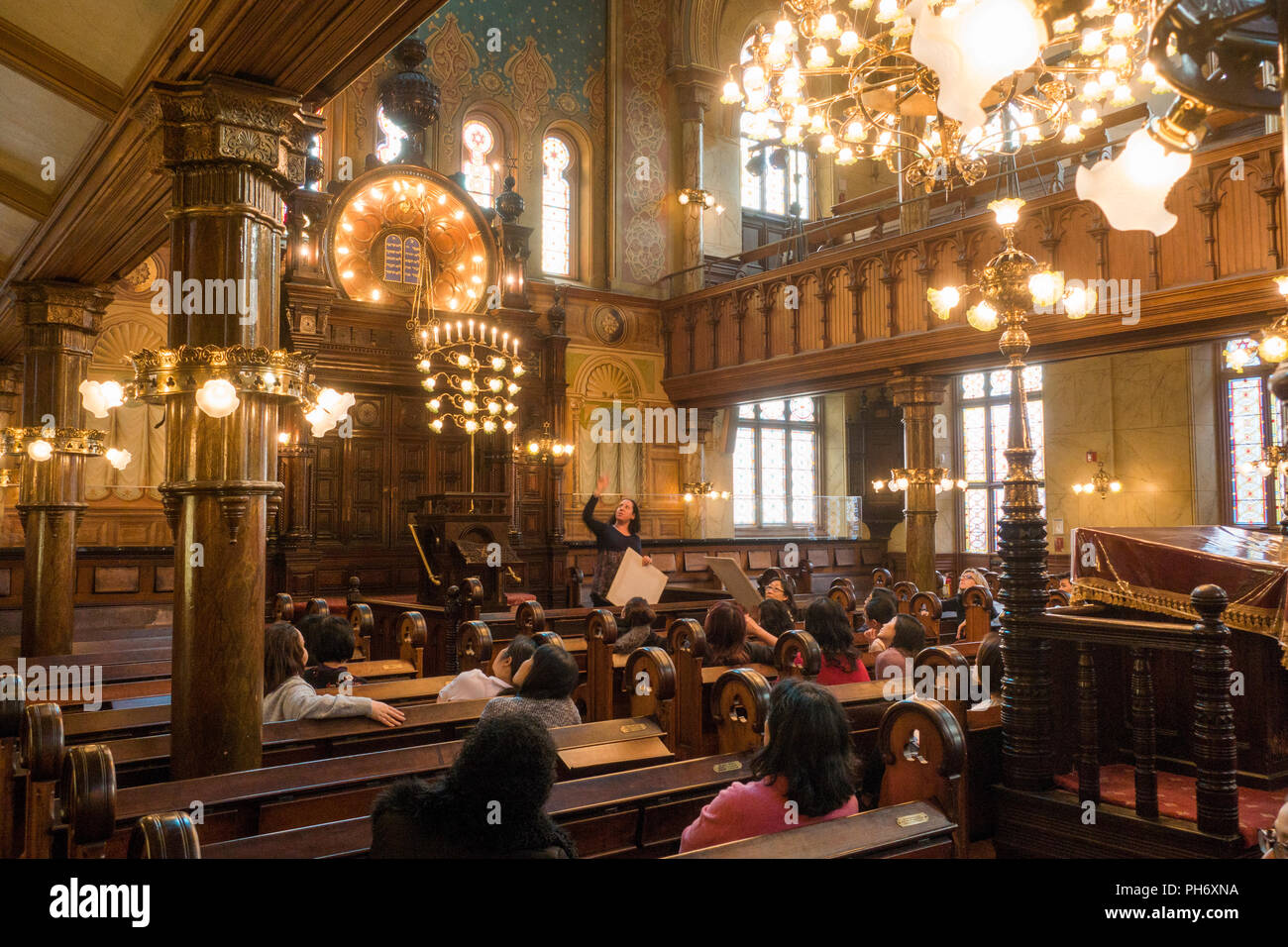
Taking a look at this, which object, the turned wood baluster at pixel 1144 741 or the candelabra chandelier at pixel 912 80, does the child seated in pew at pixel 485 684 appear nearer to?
the turned wood baluster at pixel 1144 741

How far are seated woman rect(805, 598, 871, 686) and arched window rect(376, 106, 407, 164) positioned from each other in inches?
432

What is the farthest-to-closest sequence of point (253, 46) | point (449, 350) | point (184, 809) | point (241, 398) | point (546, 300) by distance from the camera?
point (546, 300), point (449, 350), point (241, 398), point (253, 46), point (184, 809)

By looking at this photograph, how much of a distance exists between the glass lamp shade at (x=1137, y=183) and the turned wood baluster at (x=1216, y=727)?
1.44 meters

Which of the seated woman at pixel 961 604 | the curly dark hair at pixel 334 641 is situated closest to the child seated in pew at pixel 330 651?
the curly dark hair at pixel 334 641

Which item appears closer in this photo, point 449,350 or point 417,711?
point 417,711

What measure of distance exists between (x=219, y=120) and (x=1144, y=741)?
4.66 metres

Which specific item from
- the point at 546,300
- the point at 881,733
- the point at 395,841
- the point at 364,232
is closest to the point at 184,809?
the point at 395,841

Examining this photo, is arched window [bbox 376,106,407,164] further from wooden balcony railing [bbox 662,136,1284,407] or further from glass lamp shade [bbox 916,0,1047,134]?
glass lamp shade [bbox 916,0,1047,134]

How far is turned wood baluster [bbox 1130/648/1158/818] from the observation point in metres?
3.02

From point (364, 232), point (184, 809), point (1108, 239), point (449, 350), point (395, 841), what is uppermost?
point (364, 232)

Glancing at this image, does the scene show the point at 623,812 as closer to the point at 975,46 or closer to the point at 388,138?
the point at 975,46

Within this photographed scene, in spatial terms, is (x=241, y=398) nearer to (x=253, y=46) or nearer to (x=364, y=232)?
(x=253, y=46)
